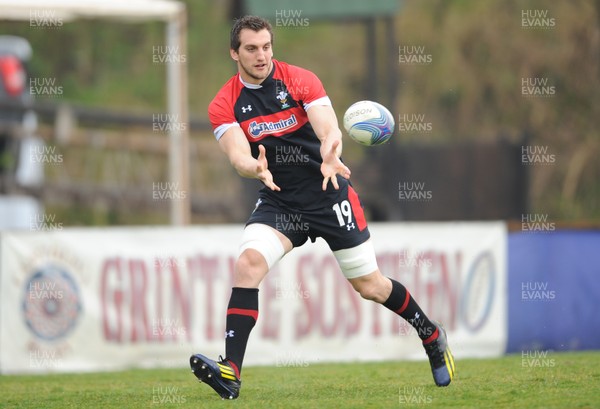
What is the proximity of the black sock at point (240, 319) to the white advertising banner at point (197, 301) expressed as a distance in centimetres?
487

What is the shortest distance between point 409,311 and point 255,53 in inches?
77.8

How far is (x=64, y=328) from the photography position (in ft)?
38.5

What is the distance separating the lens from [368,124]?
23.1ft

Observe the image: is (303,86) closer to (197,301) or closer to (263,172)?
(263,172)

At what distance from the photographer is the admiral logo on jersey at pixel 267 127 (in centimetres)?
696

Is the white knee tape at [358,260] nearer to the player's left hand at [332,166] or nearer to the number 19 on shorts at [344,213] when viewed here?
the number 19 on shorts at [344,213]

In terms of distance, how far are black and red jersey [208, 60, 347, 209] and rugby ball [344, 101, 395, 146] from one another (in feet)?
0.82

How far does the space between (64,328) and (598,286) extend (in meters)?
6.10

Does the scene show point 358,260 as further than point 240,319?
Yes

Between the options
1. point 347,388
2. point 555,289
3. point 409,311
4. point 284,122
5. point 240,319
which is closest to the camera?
point 240,319

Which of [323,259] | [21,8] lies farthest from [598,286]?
[21,8]

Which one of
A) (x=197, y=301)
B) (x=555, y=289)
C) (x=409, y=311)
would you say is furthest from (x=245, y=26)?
(x=555, y=289)

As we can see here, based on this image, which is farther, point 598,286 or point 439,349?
point 598,286

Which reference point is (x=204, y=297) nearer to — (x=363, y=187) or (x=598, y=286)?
(x=598, y=286)
